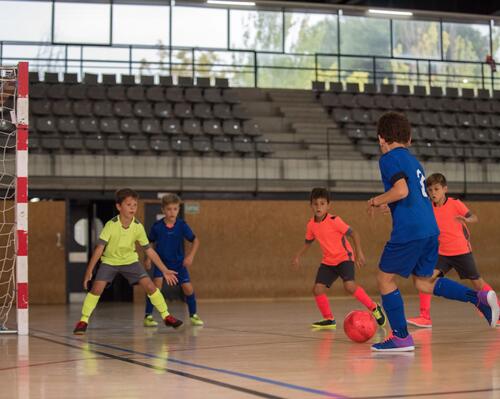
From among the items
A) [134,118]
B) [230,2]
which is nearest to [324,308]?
[134,118]

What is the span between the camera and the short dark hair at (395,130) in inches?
253

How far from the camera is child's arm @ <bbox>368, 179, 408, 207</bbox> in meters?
6.11

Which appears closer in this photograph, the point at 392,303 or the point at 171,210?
the point at 392,303

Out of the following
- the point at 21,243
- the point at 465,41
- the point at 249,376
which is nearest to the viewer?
the point at 249,376

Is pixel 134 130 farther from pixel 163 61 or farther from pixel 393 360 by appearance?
pixel 393 360

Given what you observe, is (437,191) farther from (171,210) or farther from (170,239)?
(170,239)

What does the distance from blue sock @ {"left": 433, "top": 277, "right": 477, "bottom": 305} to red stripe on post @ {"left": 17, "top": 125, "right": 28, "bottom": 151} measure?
14.4 ft

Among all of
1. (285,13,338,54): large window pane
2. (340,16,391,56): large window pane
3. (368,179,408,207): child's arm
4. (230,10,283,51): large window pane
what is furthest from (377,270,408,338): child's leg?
(340,16,391,56): large window pane

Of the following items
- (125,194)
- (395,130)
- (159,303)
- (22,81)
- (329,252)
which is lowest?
(159,303)

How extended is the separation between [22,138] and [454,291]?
4.62 metres

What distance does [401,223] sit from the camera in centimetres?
631

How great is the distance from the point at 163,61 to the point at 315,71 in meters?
4.62

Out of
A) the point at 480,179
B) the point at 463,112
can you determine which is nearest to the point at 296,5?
the point at 463,112

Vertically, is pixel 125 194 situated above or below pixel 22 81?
below
